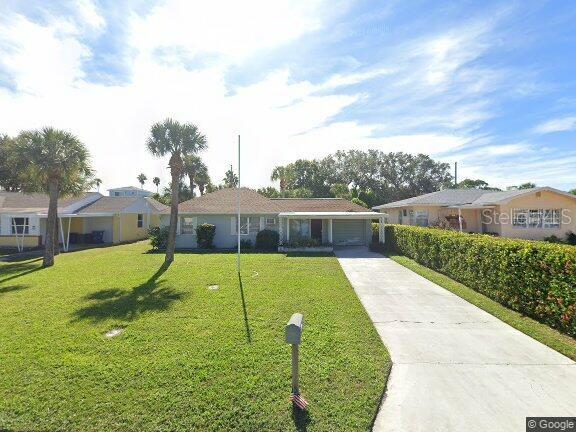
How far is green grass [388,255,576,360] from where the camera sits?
5.93 meters

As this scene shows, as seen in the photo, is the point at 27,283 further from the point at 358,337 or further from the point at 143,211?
the point at 143,211

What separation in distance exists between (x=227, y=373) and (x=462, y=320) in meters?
5.68

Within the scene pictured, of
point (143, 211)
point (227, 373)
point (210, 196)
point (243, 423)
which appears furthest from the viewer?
point (143, 211)

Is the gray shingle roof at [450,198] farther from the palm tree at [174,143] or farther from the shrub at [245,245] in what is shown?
the palm tree at [174,143]

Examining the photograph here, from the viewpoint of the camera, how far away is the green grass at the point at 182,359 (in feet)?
12.9

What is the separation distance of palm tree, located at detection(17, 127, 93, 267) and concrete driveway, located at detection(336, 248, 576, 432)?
52.0 ft

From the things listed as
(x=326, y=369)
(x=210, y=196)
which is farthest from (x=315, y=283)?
(x=210, y=196)

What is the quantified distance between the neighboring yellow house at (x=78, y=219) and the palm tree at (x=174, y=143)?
24.8 feet

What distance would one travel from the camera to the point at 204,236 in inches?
853

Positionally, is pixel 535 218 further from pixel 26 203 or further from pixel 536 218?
pixel 26 203

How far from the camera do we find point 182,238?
74.0 ft

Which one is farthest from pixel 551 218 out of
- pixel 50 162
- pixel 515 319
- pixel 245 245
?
pixel 50 162

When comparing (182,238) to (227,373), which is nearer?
(227,373)

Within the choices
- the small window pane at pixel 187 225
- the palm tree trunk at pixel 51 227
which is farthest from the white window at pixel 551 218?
the palm tree trunk at pixel 51 227
